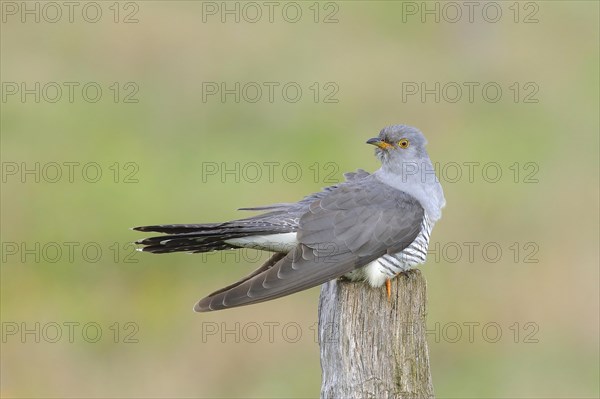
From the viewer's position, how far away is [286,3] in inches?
613

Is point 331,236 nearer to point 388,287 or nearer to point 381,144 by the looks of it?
point 388,287

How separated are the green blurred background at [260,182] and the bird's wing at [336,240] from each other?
3.14 metres

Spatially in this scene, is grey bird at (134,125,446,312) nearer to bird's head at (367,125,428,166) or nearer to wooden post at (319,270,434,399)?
bird's head at (367,125,428,166)

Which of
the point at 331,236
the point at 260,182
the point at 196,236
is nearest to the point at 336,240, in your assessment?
the point at 331,236

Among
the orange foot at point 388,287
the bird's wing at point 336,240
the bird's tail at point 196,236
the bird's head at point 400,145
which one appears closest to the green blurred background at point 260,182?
the bird's head at point 400,145

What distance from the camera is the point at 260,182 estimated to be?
10.2m

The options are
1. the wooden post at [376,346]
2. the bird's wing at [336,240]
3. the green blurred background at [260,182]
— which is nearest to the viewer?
the wooden post at [376,346]

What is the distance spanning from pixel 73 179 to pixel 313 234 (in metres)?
5.74

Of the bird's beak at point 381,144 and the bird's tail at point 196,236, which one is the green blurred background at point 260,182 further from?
the bird's tail at point 196,236

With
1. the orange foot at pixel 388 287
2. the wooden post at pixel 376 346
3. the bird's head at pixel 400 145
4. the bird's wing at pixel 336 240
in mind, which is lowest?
the wooden post at pixel 376 346

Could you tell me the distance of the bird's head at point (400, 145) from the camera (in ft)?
17.6

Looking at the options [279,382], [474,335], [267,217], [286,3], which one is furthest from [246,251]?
[286,3]

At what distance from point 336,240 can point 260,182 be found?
222 inches

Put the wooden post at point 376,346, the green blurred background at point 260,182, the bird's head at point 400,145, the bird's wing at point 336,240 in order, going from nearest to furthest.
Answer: the wooden post at point 376,346 → the bird's wing at point 336,240 → the bird's head at point 400,145 → the green blurred background at point 260,182
